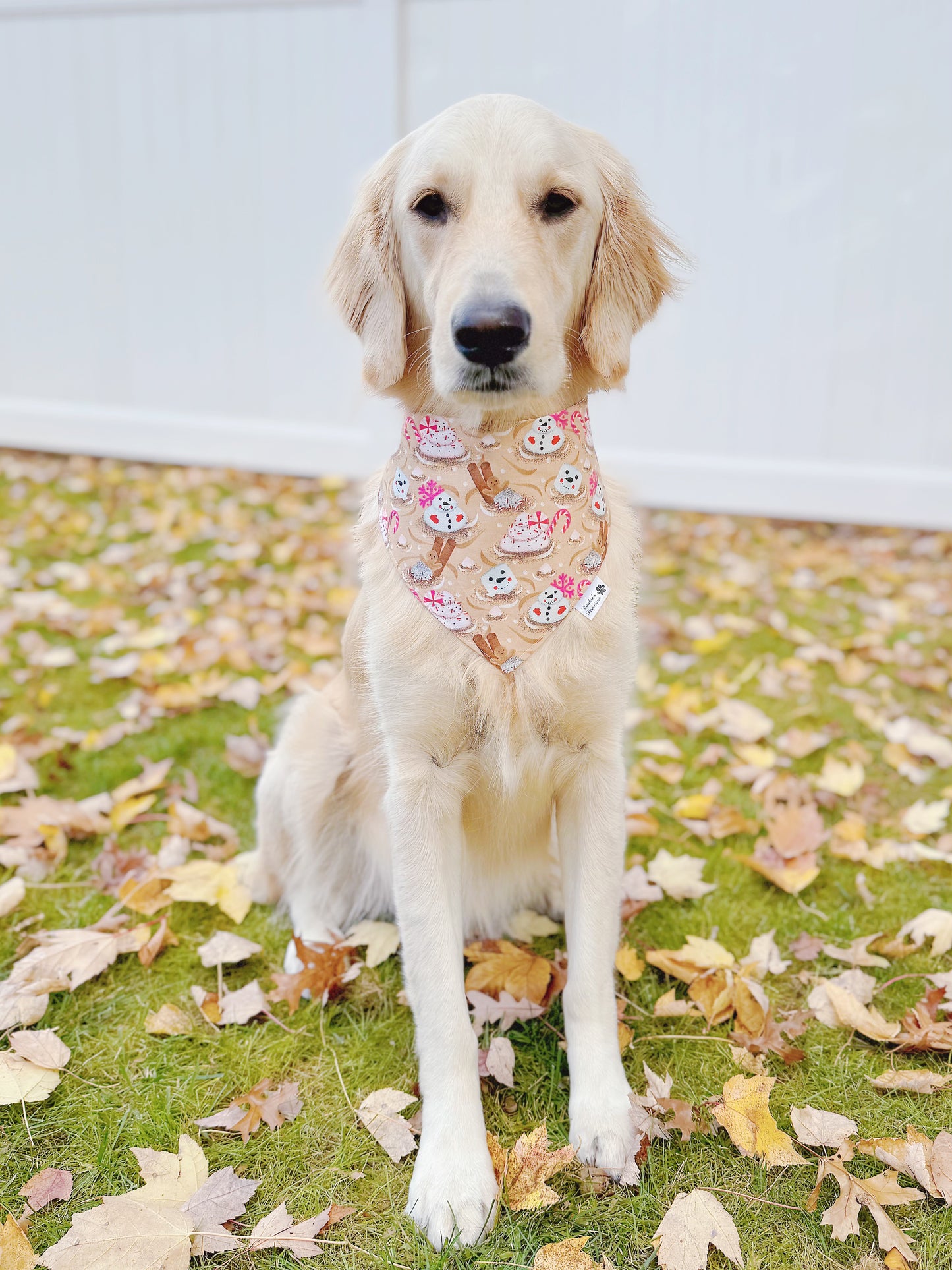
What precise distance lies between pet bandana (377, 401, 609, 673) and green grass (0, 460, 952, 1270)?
0.88m

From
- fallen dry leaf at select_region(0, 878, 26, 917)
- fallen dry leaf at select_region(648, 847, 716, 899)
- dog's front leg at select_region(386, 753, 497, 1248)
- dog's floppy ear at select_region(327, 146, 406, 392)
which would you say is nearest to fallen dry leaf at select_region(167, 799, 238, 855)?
fallen dry leaf at select_region(0, 878, 26, 917)

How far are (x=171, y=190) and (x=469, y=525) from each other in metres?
4.77

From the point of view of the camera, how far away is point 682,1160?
1663 millimetres

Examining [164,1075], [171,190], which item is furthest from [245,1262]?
[171,190]

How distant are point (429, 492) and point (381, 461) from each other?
373 centimetres

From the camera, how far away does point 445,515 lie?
176 cm

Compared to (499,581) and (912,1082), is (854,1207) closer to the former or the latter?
(912,1082)

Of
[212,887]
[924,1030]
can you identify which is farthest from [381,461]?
[924,1030]

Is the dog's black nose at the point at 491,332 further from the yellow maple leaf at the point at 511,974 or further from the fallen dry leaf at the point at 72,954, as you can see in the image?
the fallen dry leaf at the point at 72,954

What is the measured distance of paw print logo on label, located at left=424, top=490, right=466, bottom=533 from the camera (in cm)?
176

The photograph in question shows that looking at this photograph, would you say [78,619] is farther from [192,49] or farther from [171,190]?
[192,49]

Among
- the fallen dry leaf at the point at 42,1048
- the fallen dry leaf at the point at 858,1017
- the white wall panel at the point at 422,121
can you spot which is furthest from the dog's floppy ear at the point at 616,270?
the white wall panel at the point at 422,121

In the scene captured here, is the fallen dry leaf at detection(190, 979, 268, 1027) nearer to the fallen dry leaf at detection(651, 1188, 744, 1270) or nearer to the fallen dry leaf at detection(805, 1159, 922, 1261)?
the fallen dry leaf at detection(651, 1188, 744, 1270)

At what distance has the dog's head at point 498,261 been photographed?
1.59m
